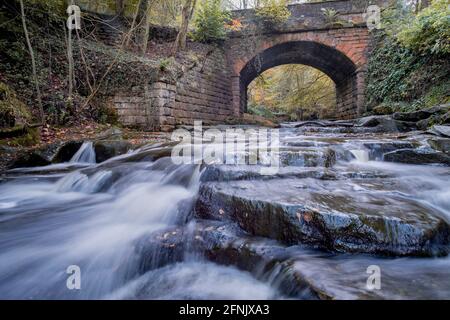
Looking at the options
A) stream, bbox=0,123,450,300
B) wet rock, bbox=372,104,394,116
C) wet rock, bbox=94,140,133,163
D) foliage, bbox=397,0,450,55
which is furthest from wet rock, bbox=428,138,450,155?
wet rock, bbox=372,104,394,116

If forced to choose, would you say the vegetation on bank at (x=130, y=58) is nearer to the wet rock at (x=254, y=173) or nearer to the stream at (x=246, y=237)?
the stream at (x=246, y=237)

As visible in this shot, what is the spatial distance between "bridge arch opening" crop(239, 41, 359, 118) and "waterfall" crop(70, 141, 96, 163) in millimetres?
8996

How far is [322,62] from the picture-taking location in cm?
1340

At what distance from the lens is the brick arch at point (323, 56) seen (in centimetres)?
1104

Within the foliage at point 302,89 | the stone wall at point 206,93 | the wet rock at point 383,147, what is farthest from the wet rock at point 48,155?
the foliage at point 302,89

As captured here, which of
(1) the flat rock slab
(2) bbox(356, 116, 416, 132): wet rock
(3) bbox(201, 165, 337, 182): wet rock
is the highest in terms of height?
(2) bbox(356, 116, 416, 132): wet rock

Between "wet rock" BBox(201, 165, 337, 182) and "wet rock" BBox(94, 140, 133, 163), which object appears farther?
"wet rock" BBox(94, 140, 133, 163)

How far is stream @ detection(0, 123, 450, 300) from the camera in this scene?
1.68m

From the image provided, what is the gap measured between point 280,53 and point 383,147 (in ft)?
33.0

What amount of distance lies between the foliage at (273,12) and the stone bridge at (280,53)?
7.6 inches

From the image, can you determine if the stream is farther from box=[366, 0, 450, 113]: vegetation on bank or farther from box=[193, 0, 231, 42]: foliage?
box=[193, 0, 231, 42]: foliage

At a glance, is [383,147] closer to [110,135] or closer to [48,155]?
[48,155]
